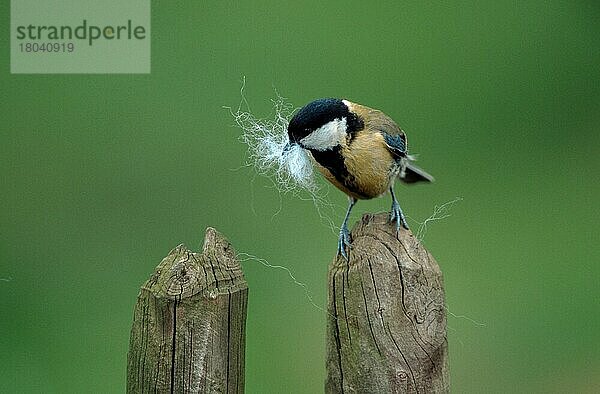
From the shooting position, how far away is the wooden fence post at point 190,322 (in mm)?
1881

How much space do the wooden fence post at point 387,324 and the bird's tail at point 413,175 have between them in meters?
1.10

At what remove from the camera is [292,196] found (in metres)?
4.88

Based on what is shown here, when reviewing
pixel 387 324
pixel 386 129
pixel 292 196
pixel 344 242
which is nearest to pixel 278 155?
pixel 344 242

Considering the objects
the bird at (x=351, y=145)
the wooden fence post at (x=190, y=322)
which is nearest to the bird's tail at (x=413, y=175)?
the bird at (x=351, y=145)

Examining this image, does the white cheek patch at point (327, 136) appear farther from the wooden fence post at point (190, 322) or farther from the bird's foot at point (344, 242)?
the wooden fence post at point (190, 322)

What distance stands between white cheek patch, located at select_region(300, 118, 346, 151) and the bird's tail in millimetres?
524

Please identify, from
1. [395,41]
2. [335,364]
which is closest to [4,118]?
[395,41]

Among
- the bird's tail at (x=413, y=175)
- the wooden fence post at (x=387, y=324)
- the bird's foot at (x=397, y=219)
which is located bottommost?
the wooden fence post at (x=387, y=324)

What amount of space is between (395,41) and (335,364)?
424 cm

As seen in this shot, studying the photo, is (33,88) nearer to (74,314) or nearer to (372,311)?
(74,314)

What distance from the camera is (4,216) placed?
4.90 meters

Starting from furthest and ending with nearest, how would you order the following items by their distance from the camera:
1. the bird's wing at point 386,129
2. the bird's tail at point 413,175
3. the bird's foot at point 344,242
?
the bird's tail at point 413,175 → the bird's wing at point 386,129 → the bird's foot at point 344,242

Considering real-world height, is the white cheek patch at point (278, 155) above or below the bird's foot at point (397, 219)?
above

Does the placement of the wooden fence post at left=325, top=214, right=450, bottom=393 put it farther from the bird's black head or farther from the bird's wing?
the bird's wing
